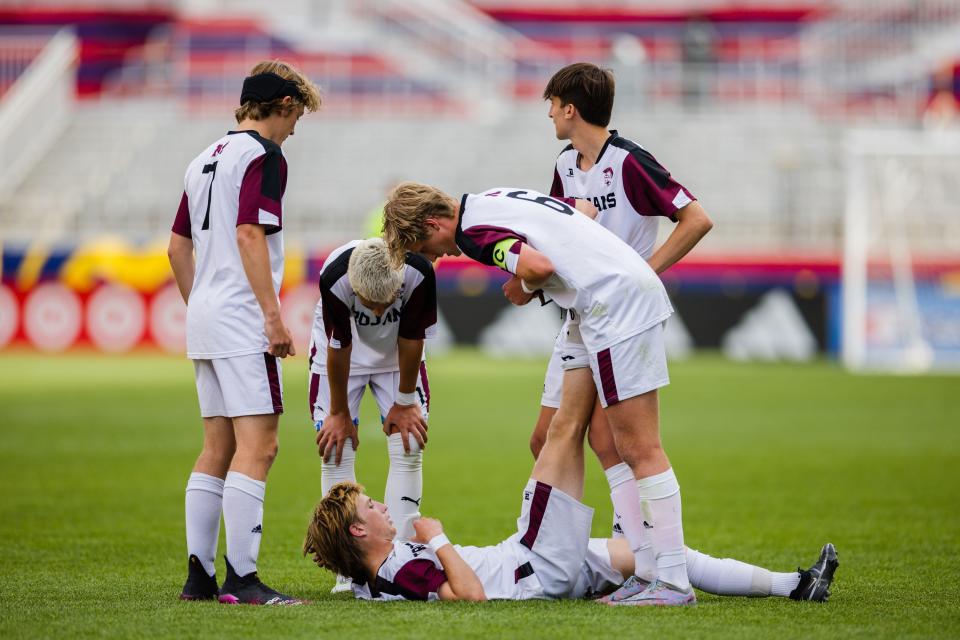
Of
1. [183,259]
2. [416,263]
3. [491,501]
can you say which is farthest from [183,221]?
[491,501]

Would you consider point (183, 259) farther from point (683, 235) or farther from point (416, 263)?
point (683, 235)

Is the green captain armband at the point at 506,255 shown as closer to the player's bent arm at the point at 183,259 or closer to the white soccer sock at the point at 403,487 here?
the white soccer sock at the point at 403,487

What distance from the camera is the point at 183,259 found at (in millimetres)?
5359

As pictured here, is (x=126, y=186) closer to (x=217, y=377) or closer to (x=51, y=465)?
(x=51, y=465)

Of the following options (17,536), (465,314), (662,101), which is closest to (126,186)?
(465,314)

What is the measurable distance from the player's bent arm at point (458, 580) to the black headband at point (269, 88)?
76.3 inches

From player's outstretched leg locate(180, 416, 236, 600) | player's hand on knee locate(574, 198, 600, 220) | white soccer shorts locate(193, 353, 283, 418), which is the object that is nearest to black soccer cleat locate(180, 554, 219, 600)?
player's outstretched leg locate(180, 416, 236, 600)

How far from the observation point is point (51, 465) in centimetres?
983

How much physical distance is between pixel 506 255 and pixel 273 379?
3.61 feet

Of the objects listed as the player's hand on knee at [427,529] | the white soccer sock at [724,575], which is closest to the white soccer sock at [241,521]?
the player's hand on knee at [427,529]

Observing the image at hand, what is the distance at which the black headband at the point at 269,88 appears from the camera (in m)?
5.17

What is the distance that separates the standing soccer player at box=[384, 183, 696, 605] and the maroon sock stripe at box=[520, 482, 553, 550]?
1.21ft

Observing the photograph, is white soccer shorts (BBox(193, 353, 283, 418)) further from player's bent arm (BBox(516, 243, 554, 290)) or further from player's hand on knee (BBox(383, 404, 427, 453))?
player's bent arm (BBox(516, 243, 554, 290))

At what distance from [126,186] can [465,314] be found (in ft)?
35.7
